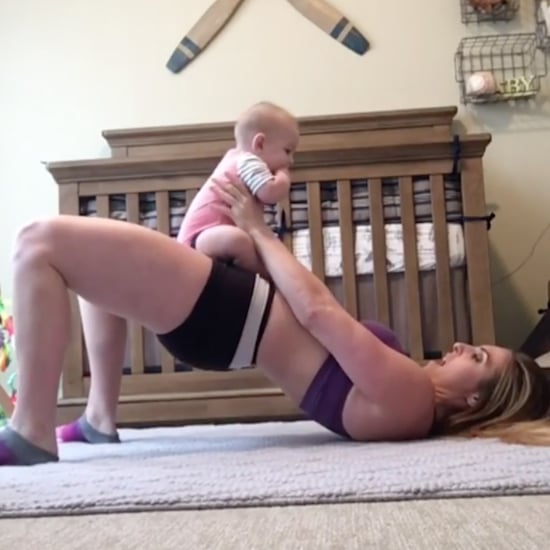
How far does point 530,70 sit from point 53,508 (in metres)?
2.52

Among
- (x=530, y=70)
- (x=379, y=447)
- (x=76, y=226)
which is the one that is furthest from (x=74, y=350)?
(x=530, y=70)

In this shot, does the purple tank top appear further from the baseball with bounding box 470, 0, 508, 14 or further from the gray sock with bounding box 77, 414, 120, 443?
→ the baseball with bounding box 470, 0, 508, 14

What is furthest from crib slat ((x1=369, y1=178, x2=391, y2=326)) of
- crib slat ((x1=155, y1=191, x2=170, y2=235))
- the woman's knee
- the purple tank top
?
the woman's knee

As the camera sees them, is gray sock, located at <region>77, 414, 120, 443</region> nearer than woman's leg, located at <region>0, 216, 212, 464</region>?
No

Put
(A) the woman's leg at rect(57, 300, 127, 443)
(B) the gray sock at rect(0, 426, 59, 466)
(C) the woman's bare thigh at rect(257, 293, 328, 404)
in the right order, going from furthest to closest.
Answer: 1. (A) the woman's leg at rect(57, 300, 127, 443)
2. (C) the woman's bare thigh at rect(257, 293, 328, 404)
3. (B) the gray sock at rect(0, 426, 59, 466)

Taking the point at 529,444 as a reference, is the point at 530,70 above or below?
above

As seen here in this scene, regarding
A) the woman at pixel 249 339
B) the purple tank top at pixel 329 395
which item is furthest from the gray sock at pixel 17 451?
the purple tank top at pixel 329 395

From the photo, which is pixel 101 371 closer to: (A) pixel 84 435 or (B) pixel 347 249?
(A) pixel 84 435

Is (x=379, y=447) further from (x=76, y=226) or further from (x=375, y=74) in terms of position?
(x=375, y=74)

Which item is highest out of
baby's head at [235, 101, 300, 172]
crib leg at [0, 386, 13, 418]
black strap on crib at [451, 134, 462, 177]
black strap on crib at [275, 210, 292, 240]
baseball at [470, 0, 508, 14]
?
baseball at [470, 0, 508, 14]

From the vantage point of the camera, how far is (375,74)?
2953 millimetres

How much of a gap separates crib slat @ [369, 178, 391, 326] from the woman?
2.42ft

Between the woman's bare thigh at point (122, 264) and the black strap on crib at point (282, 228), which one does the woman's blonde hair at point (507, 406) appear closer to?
the woman's bare thigh at point (122, 264)

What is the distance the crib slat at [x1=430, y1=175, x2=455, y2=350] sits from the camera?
2234 millimetres
